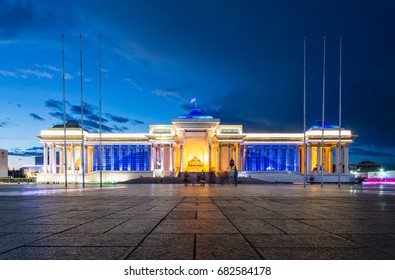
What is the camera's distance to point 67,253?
5410 millimetres

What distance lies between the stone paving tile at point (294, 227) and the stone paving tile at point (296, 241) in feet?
1.65

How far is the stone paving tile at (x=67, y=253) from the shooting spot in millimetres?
5129

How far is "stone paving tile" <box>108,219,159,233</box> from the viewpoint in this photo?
7.61 metres

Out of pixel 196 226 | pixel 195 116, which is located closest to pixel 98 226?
pixel 196 226

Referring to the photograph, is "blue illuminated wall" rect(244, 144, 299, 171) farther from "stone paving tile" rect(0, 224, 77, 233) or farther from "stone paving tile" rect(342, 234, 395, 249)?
"stone paving tile" rect(342, 234, 395, 249)

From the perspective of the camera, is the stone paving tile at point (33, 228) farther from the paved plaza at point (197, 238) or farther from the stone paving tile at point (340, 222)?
the stone paving tile at point (340, 222)

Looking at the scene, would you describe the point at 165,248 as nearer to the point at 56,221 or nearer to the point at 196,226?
the point at 196,226

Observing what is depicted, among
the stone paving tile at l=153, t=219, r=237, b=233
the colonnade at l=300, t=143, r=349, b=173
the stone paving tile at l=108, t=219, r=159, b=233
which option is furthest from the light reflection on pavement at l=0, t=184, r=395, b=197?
the colonnade at l=300, t=143, r=349, b=173

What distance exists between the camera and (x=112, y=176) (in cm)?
7438

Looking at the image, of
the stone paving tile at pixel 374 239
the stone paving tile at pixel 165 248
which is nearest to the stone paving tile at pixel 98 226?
the stone paving tile at pixel 165 248

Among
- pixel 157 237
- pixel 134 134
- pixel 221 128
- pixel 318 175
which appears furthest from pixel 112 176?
pixel 157 237
